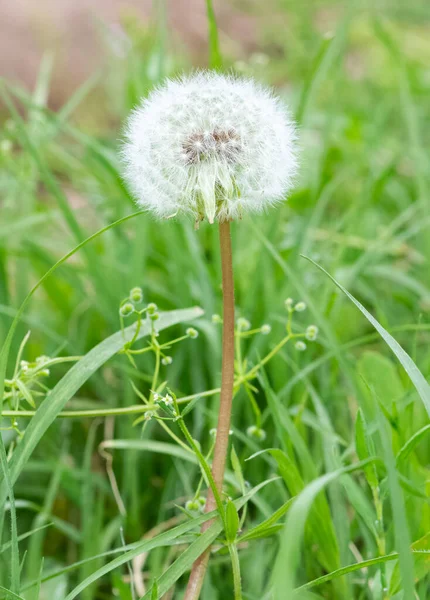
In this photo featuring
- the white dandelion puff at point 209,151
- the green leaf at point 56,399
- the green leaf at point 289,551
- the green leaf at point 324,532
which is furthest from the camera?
the green leaf at point 324,532

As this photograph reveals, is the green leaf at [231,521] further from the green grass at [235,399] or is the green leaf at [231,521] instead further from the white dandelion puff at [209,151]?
the white dandelion puff at [209,151]

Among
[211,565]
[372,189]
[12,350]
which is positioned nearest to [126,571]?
[211,565]

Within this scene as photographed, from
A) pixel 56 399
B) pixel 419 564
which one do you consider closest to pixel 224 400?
pixel 56 399

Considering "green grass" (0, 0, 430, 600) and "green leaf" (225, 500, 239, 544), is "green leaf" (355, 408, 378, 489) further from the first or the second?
"green leaf" (225, 500, 239, 544)

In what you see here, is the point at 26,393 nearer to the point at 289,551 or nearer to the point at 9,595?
the point at 9,595

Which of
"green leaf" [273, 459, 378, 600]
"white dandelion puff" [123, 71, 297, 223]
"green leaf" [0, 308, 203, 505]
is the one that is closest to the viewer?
"green leaf" [273, 459, 378, 600]

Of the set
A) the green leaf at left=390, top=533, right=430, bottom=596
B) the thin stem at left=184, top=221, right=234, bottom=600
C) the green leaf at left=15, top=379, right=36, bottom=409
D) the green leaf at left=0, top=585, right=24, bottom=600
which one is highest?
the green leaf at left=15, top=379, right=36, bottom=409

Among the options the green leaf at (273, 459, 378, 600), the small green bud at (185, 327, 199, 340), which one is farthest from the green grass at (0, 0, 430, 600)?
the small green bud at (185, 327, 199, 340)

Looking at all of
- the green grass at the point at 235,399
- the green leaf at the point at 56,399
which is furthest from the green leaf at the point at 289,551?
the green leaf at the point at 56,399
